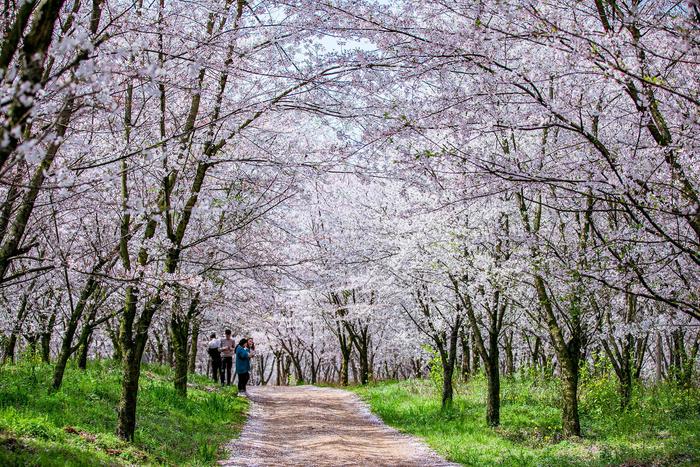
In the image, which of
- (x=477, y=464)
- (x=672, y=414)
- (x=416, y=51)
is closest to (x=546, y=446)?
(x=477, y=464)

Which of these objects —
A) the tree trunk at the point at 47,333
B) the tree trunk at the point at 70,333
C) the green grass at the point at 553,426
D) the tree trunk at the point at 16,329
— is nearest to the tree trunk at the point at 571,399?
the green grass at the point at 553,426

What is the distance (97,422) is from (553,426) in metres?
8.12

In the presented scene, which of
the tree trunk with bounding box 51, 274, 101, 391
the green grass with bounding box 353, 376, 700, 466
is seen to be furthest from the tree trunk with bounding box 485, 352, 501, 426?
the tree trunk with bounding box 51, 274, 101, 391

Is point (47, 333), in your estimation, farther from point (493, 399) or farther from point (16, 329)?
point (493, 399)

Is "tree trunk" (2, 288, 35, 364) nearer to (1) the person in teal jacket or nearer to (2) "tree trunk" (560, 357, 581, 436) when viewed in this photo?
(1) the person in teal jacket

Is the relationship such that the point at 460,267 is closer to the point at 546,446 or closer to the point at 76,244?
the point at 546,446

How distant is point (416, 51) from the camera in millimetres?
5680

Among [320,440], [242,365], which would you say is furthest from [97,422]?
[242,365]

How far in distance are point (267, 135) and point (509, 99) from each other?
5112mm

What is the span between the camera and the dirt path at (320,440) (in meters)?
8.74

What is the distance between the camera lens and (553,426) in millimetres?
11055

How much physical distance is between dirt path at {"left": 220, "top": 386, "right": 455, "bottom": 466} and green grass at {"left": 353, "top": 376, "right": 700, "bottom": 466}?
529mm

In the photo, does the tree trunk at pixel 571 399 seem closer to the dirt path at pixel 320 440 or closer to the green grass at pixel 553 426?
the green grass at pixel 553 426

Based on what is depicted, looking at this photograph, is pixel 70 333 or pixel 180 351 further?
pixel 180 351
